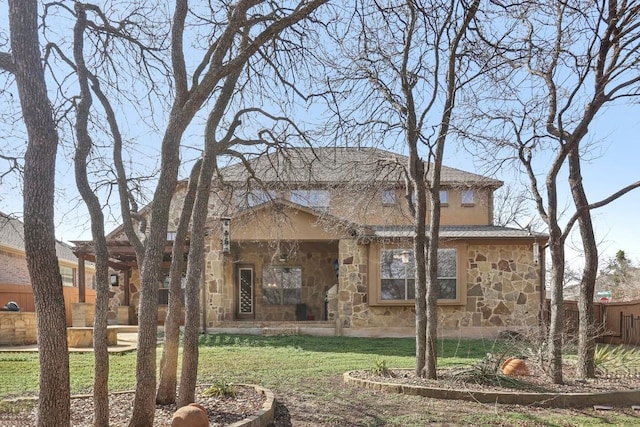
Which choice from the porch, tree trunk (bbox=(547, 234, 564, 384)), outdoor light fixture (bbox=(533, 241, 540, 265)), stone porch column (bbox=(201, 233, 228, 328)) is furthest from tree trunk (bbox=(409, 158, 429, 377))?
stone porch column (bbox=(201, 233, 228, 328))

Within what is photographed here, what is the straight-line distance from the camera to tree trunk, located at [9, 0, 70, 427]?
3.75 metres

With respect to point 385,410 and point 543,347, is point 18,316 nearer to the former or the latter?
point 385,410

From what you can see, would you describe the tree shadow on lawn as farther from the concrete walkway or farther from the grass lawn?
the concrete walkway

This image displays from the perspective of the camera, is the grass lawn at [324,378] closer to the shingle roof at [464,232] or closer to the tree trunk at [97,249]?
the tree trunk at [97,249]

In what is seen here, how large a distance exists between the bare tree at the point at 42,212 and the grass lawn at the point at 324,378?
2999 mm

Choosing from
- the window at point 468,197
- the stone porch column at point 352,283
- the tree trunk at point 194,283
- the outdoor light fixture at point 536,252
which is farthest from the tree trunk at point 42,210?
the window at point 468,197

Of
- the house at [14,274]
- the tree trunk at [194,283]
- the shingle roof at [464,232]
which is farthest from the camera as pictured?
the house at [14,274]

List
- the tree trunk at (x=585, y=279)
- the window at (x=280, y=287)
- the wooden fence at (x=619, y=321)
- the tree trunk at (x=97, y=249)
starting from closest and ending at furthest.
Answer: the tree trunk at (x=97, y=249) < the tree trunk at (x=585, y=279) < the wooden fence at (x=619, y=321) < the window at (x=280, y=287)

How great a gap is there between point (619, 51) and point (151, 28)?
685 centimetres

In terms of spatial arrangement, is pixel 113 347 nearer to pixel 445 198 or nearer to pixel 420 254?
pixel 420 254

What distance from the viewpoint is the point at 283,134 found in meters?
7.92

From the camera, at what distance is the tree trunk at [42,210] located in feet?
12.3

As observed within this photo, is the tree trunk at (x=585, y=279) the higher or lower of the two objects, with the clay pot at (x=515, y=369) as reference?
higher

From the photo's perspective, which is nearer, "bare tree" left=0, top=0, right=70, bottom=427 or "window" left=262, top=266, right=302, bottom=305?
"bare tree" left=0, top=0, right=70, bottom=427
